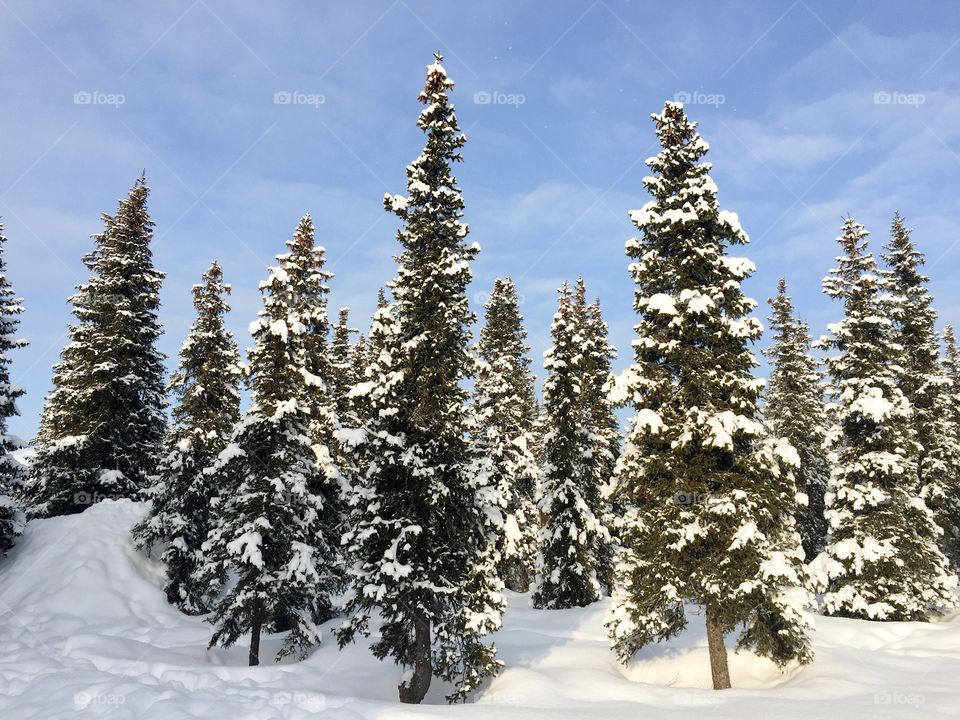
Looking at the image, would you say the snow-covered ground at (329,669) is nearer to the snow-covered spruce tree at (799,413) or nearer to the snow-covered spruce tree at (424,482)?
the snow-covered spruce tree at (424,482)

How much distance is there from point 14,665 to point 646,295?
19.6m

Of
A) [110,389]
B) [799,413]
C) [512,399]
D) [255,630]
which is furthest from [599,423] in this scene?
[110,389]

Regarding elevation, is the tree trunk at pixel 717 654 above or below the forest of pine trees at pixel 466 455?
below

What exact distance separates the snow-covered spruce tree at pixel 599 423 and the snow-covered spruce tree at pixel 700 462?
13332 millimetres

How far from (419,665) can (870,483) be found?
2116 cm

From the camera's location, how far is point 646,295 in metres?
17.6

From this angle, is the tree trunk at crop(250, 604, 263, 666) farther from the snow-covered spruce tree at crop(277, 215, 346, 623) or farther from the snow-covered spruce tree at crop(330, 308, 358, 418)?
the snow-covered spruce tree at crop(330, 308, 358, 418)

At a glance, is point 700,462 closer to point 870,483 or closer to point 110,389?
point 870,483

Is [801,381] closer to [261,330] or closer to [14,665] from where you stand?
[261,330]

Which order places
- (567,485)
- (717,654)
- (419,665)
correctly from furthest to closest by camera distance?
(567,485) → (419,665) → (717,654)

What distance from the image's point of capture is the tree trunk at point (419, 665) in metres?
16.2

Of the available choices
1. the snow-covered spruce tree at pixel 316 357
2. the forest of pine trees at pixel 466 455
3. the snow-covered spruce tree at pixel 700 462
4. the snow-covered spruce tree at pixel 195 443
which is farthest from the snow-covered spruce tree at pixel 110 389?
the snow-covered spruce tree at pixel 700 462

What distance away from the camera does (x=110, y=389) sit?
99.4 ft

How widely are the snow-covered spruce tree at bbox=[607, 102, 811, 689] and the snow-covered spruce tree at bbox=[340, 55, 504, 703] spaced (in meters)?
4.21
